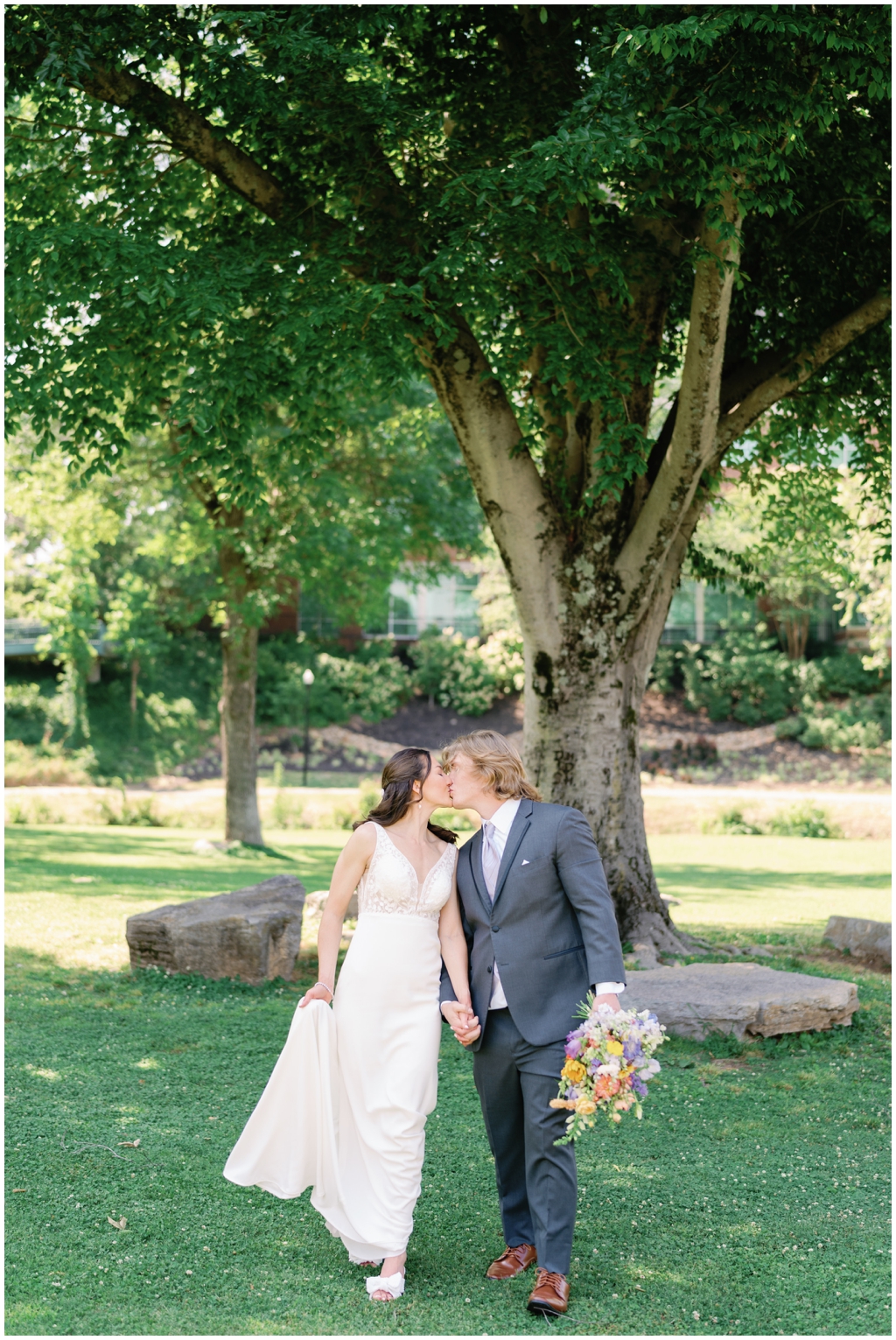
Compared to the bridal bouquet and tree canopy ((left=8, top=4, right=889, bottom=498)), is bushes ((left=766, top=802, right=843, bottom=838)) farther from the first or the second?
the bridal bouquet

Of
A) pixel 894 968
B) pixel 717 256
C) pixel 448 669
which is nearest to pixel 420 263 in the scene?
pixel 717 256

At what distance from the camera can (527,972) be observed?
4203 millimetres

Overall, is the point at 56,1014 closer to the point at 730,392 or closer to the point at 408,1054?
the point at 408,1054

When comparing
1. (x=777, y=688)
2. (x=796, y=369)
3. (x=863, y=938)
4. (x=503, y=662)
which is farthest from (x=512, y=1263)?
(x=777, y=688)

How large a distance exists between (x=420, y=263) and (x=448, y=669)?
32324 mm

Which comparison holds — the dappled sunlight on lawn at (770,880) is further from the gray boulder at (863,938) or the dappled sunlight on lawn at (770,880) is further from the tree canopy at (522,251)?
the tree canopy at (522,251)

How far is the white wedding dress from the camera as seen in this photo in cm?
422

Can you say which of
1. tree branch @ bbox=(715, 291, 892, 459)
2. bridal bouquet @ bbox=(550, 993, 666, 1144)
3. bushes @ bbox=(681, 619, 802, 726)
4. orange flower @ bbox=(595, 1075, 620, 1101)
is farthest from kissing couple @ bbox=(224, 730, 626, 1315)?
bushes @ bbox=(681, 619, 802, 726)

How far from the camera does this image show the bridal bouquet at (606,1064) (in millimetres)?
3756

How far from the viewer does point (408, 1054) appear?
426 cm

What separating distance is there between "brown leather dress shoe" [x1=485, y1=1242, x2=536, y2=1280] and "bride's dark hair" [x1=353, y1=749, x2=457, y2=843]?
5.50ft

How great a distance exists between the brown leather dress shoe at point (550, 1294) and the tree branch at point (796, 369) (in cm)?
701

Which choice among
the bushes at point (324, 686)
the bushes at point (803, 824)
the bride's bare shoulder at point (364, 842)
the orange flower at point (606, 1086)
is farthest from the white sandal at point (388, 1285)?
the bushes at point (324, 686)

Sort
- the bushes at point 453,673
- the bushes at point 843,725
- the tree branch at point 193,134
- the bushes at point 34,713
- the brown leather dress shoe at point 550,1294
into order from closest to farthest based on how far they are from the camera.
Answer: the brown leather dress shoe at point 550,1294 < the tree branch at point 193,134 < the bushes at point 843,725 < the bushes at point 34,713 < the bushes at point 453,673
